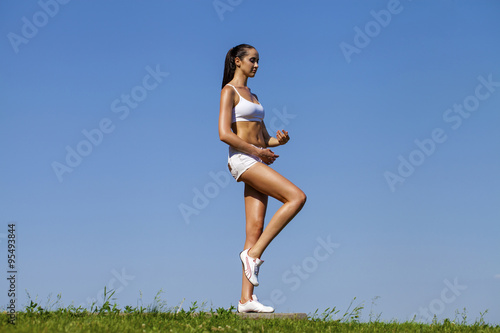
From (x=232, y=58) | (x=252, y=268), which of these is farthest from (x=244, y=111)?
(x=252, y=268)

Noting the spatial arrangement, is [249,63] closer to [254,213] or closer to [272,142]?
[272,142]

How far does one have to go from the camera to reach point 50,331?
5379mm

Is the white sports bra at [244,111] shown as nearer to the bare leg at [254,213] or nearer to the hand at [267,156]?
the hand at [267,156]

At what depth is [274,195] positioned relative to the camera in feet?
24.4

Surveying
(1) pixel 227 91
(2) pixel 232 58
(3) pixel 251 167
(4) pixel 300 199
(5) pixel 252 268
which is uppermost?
(2) pixel 232 58

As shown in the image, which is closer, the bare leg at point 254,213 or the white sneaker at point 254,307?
the white sneaker at point 254,307

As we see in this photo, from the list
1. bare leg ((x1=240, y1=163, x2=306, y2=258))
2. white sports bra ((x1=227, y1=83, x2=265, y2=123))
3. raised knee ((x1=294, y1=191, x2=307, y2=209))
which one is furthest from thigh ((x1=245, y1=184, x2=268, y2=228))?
white sports bra ((x1=227, y1=83, x2=265, y2=123))

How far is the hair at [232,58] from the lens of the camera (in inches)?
312

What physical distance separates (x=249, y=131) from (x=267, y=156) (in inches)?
18.7

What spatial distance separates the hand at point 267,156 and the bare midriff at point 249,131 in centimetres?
31

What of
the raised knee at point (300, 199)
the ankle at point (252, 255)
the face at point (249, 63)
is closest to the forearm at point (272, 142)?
the face at point (249, 63)

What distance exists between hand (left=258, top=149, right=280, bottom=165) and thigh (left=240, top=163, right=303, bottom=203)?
137 millimetres

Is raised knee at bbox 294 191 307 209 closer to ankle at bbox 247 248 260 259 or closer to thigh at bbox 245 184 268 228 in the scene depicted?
thigh at bbox 245 184 268 228

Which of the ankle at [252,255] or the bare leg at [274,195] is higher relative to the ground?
the bare leg at [274,195]
